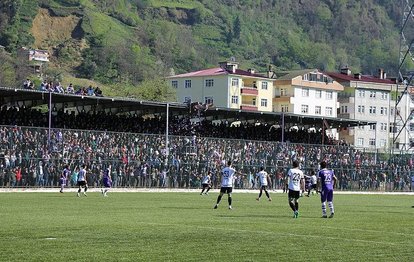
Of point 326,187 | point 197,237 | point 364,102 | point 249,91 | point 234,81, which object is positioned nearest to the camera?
point 197,237

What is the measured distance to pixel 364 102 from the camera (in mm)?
158750

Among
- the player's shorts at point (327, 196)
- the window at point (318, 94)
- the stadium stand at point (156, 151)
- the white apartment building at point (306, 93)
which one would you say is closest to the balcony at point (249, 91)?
the white apartment building at point (306, 93)

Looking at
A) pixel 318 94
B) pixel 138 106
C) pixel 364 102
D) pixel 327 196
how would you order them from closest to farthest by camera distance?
pixel 327 196, pixel 138 106, pixel 318 94, pixel 364 102

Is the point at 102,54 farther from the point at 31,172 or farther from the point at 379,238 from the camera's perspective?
the point at 379,238

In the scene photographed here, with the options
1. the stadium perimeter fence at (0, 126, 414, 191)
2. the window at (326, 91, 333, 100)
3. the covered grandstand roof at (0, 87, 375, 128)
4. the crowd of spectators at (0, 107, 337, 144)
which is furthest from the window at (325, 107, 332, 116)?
the stadium perimeter fence at (0, 126, 414, 191)

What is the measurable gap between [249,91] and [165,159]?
74200 mm

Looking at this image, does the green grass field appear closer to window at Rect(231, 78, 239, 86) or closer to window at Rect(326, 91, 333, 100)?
window at Rect(231, 78, 239, 86)

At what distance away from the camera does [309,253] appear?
19047mm

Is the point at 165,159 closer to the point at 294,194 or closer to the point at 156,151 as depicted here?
the point at 156,151

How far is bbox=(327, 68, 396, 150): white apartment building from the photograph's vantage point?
518 ft

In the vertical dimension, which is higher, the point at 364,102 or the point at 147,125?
the point at 364,102

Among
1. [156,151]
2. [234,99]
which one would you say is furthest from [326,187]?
[234,99]

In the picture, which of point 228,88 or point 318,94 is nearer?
point 228,88

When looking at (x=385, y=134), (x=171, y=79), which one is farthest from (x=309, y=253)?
(x=385, y=134)
